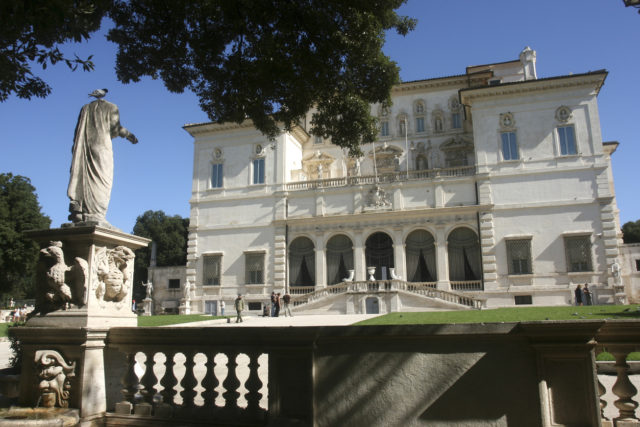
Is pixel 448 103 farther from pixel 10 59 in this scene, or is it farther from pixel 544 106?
pixel 10 59

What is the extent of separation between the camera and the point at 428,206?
109 feet

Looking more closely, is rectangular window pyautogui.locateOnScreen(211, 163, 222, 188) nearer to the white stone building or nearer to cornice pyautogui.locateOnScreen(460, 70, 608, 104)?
the white stone building

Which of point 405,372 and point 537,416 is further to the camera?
point 405,372

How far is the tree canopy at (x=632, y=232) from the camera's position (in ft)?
202

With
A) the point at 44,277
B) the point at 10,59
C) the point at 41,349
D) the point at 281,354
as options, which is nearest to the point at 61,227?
the point at 44,277

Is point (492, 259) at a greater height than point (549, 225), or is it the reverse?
point (549, 225)

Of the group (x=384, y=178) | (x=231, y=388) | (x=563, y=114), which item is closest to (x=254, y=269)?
(x=384, y=178)

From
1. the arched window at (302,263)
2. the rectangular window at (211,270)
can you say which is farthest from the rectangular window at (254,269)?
the rectangular window at (211,270)

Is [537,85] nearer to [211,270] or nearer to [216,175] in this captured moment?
[216,175]

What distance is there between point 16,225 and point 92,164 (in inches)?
1544

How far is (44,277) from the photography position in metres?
5.60

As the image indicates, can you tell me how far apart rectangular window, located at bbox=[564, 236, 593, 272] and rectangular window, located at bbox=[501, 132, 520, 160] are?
6.56 m

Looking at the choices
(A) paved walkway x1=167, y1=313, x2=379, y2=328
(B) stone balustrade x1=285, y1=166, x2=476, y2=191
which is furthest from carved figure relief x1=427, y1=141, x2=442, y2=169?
(A) paved walkway x1=167, y1=313, x2=379, y2=328

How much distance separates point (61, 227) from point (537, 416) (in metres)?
5.35
